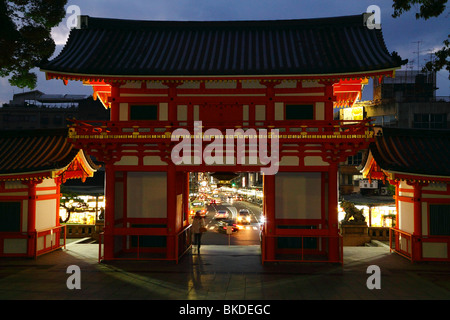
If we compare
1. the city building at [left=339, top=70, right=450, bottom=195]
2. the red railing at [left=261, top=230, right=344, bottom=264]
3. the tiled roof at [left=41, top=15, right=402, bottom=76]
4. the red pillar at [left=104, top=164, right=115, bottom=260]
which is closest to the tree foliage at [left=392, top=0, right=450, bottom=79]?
the tiled roof at [left=41, top=15, right=402, bottom=76]

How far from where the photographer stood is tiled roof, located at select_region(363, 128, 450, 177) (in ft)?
51.8

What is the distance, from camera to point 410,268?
50.8 ft

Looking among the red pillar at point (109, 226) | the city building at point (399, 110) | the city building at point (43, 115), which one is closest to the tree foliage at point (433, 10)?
the red pillar at point (109, 226)

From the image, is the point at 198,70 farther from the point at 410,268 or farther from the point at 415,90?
the point at 415,90

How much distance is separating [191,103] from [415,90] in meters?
49.9

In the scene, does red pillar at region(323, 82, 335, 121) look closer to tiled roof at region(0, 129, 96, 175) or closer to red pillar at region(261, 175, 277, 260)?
red pillar at region(261, 175, 277, 260)

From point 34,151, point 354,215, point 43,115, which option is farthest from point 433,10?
point 43,115

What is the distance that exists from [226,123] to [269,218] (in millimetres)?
4942

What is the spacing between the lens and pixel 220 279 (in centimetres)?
1371

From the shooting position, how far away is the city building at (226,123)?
15.6m

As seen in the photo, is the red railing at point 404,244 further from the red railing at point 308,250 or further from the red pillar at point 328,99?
the red pillar at point 328,99

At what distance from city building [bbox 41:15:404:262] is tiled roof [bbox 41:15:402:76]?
9 cm

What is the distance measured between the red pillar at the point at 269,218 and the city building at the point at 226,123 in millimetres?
52

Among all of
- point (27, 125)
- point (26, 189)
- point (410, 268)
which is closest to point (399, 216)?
point (410, 268)
